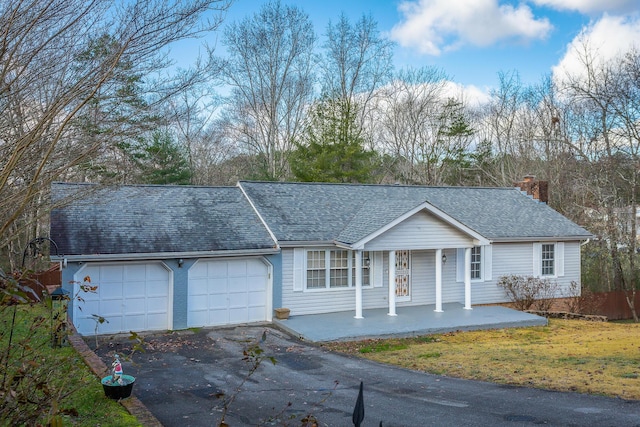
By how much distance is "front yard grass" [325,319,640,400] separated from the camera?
10.3 meters

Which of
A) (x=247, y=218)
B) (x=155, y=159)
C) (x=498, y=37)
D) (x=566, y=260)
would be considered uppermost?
(x=498, y=37)

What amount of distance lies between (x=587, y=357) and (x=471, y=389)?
4.17 m

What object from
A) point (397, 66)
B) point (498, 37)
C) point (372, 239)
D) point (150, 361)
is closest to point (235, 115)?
point (397, 66)

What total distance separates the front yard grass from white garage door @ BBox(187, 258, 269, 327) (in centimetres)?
380

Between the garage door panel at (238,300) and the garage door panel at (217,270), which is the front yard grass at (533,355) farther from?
the garage door panel at (217,270)

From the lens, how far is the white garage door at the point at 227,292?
16156mm

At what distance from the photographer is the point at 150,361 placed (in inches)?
483

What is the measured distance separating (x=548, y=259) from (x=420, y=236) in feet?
24.8

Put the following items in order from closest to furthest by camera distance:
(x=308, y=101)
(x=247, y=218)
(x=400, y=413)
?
(x=400, y=413)
(x=247, y=218)
(x=308, y=101)

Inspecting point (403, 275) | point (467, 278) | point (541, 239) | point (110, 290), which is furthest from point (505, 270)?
point (110, 290)

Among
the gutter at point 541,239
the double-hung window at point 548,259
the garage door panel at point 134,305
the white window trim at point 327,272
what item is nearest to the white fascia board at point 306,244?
the white window trim at point 327,272

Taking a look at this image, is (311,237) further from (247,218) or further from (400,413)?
(400,413)

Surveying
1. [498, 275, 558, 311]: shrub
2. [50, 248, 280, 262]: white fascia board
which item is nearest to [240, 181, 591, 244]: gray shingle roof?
[50, 248, 280, 262]: white fascia board

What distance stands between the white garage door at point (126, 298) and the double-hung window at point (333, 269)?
4.66 m
